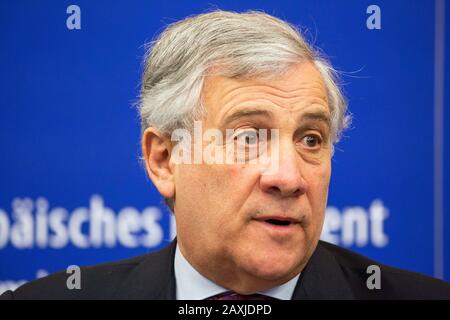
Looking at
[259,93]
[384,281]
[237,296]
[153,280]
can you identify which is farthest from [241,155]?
[384,281]

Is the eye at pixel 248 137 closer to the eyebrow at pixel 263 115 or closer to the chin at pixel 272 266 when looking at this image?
the eyebrow at pixel 263 115

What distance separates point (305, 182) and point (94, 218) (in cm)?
86

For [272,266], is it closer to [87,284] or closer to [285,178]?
[285,178]

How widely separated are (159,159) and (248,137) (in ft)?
1.13

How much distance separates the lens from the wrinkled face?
1604 millimetres

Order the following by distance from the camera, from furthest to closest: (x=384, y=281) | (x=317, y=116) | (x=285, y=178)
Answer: (x=384, y=281) → (x=317, y=116) → (x=285, y=178)

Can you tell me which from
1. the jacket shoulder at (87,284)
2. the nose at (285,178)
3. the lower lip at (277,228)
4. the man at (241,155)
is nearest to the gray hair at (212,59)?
the man at (241,155)

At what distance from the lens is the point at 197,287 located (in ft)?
5.92

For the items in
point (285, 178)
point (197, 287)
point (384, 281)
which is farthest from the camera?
point (384, 281)

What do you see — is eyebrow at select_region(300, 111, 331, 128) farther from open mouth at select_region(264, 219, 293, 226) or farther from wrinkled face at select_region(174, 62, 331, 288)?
open mouth at select_region(264, 219, 293, 226)

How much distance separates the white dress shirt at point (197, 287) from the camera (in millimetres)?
1787

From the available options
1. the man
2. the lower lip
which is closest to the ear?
the man

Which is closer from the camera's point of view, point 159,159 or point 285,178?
point 285,178
